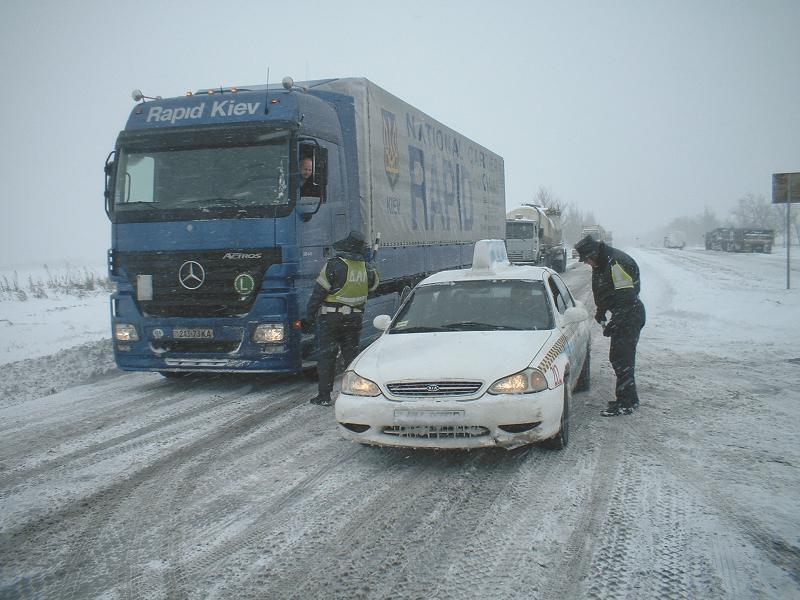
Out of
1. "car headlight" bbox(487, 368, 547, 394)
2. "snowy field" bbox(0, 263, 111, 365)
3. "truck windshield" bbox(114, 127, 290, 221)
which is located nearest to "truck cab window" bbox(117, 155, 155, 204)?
"truck windshield" bbox(114, 127, 290, 221)

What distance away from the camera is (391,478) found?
4.66 meters

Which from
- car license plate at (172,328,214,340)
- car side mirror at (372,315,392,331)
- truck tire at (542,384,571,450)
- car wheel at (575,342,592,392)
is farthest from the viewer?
car license plate at (172,328,214,340)

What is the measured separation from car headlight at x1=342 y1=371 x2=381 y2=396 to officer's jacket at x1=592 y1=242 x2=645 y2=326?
271cm

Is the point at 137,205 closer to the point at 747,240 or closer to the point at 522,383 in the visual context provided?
the point at 522,383

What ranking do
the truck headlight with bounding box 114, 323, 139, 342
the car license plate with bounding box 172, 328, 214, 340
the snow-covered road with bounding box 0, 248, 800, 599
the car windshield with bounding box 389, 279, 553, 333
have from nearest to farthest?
the snow-covered road with bounding box 0, 248, 800, 599
the car windshield with bounding box 389, 279, 553, 333
the car license plate with bounding box 172, 328, 214, 340
the truck headlight with bounding box 114, 323, 139, 342

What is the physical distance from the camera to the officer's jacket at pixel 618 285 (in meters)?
6.32

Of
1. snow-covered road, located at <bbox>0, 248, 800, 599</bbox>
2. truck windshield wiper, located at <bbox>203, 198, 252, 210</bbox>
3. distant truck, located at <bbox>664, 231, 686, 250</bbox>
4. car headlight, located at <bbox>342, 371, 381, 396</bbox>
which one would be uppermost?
distant truck, located at <bbox>664, 231, 686, 250</bbox>

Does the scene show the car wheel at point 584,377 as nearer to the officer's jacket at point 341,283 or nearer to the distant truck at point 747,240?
the officer's jacket at point 341,283

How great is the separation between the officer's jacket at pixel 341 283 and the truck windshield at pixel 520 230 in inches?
858

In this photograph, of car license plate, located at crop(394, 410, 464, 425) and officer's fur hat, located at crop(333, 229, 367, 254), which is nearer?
car license plate, located at crop(394, 410, 464, 425)

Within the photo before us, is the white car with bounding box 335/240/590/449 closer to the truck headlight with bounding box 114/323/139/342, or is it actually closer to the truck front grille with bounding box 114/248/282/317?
the truck front grille with bounding box 114/248/282/317

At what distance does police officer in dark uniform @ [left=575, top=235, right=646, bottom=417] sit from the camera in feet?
20.6

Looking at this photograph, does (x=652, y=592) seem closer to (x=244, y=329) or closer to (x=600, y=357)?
(x=244, y=329)

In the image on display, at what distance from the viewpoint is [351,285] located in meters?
7.18
